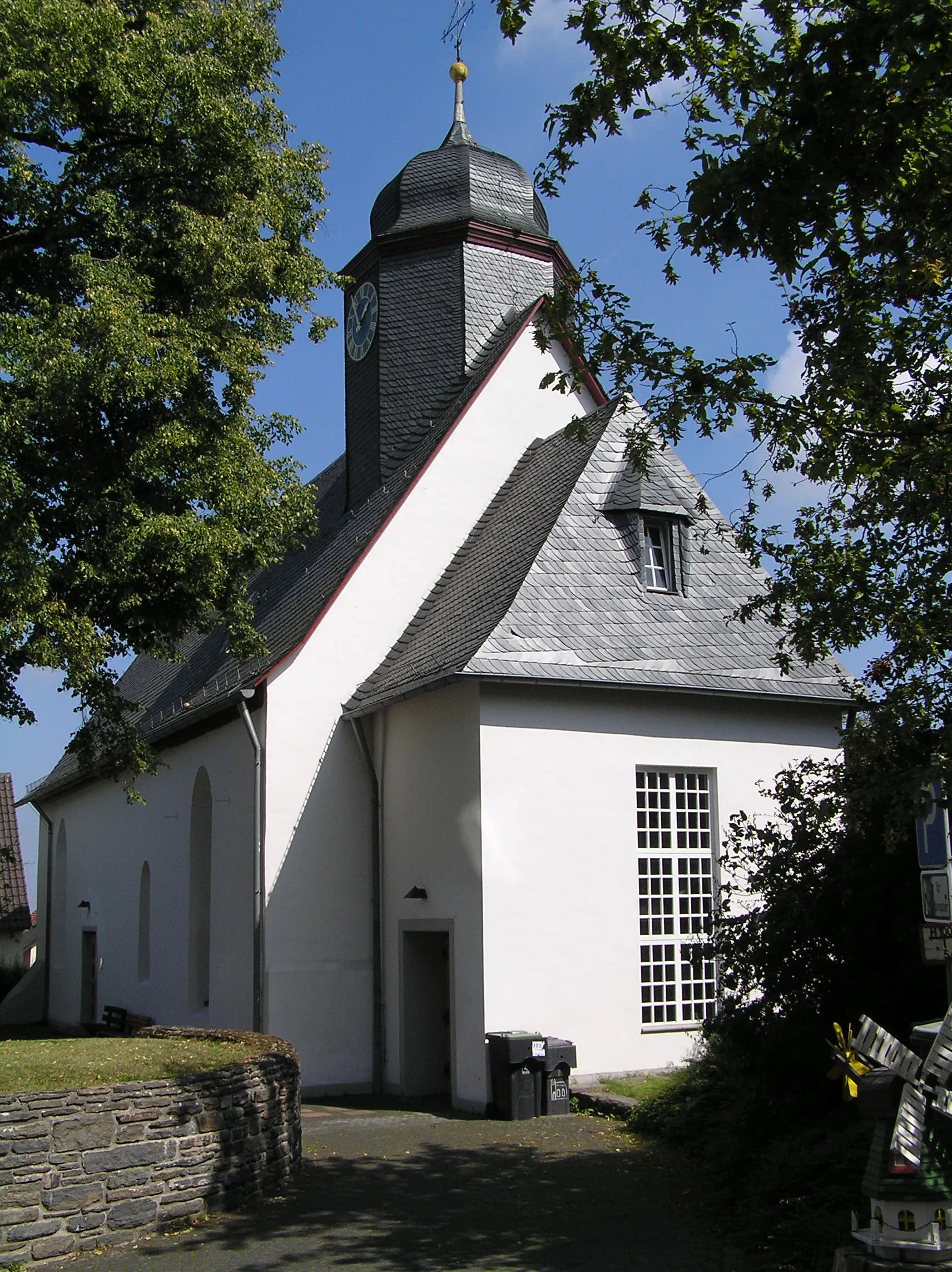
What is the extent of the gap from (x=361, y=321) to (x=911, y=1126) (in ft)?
58.2

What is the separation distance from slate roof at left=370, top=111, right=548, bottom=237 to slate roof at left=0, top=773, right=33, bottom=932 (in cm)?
2216

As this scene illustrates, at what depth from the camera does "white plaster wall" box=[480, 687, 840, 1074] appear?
13.4 metres

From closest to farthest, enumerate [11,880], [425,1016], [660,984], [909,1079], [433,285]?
[909,1079]
[660,984]
[425,1016]
[433,285]
[11,880]

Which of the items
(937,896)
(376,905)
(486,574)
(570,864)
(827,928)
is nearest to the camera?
(937,896)

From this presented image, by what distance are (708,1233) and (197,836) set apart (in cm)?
1255

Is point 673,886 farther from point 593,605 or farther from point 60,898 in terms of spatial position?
point 60,898

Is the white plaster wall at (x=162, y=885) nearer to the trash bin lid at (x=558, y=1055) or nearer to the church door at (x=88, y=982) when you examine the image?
the church door at (x=88, y=982)

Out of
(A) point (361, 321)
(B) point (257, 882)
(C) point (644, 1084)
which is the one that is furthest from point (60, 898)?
(C) point (644, 1084)

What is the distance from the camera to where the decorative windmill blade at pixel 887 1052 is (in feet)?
19.8

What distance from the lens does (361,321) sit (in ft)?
70.5

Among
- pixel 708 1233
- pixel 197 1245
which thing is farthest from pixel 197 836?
pixel 708 1233

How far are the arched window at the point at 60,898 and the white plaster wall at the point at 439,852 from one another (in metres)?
17.2

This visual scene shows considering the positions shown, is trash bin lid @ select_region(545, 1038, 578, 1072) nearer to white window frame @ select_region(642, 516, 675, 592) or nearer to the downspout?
white window frame @ select_region(642, 516, 675, 592)

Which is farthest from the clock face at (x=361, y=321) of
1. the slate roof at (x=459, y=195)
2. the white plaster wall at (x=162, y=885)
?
the white plaster wall at (x=162, y=885)
